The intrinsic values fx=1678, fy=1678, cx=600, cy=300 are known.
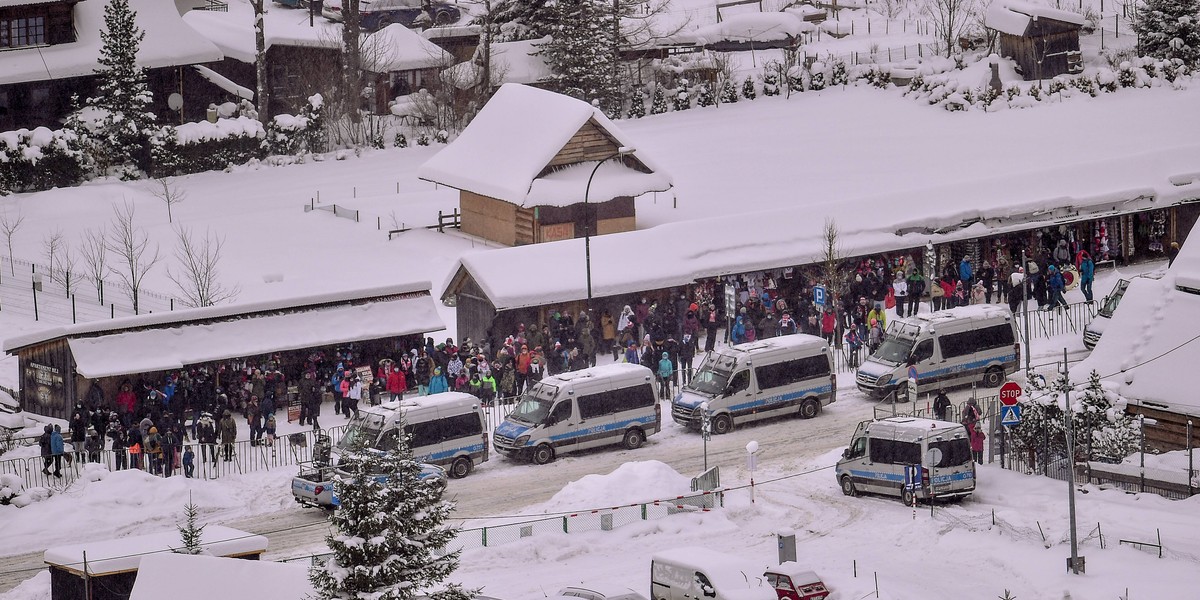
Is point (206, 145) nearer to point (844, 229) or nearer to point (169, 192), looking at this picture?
point (169, 192)

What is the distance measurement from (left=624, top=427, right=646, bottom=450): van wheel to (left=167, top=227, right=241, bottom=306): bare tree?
1645 cm

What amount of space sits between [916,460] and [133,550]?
14.4 m

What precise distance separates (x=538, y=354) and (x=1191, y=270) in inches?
592

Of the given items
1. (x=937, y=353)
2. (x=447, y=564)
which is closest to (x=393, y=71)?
(x=937, y=353)

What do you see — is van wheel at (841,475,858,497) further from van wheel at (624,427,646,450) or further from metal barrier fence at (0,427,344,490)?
metal barrier fence at (0,427,344,490)

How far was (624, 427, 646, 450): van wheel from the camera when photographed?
36125 millimetres

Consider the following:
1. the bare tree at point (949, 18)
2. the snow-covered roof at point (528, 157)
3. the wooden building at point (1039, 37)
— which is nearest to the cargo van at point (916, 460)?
the snow-covered roof at point (528, 157)

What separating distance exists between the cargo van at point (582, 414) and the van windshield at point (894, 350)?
5954 millimetres

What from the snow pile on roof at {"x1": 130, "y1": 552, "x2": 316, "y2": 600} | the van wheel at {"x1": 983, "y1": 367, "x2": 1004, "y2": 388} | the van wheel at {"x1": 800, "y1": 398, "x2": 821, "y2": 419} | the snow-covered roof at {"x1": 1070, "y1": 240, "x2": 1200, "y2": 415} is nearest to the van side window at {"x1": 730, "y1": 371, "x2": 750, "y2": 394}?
the van wheel at {"x1": 800, "y1": 398, "x2": 821, "y2": 419}

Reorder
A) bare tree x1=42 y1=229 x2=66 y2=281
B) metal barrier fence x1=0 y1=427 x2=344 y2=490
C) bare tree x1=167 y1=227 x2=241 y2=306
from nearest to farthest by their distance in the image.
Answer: metal barrier fence x1=0 y1=427 x2=344 y2=490, bare tree x1=167 y1=227 x2=241 y2=306, bare tree x1=42 y1=229 x2=66 y2=281

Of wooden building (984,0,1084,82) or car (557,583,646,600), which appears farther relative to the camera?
wooden building (984,0,1084,82)

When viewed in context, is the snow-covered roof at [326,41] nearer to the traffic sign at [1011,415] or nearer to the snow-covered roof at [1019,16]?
the snow-covered roof at [1019,16]

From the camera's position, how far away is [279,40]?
78000mm

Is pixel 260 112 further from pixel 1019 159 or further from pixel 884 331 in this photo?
pixel 884 331
